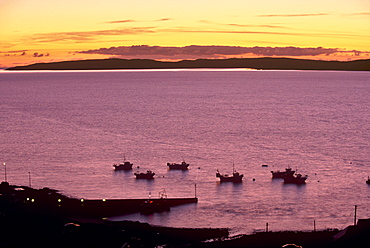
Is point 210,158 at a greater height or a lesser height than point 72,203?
greater

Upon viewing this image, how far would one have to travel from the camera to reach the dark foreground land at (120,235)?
Result: 42562mm

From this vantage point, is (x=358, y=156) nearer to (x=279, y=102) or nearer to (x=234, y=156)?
(x=234, y=156)

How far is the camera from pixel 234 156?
85938mm

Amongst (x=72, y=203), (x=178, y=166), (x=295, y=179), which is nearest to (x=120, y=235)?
(x=72, y=203)

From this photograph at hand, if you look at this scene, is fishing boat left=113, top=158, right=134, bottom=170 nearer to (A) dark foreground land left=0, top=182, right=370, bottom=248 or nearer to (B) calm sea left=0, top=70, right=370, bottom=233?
(B) calm sea left=0, top=70, right=370, bottom=233

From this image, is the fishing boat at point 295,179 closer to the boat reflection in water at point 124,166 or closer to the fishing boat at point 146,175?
the fishing boat at point 146,175

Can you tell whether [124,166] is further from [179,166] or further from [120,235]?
[120,235]

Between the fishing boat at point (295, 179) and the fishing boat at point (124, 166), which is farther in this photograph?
the fishing boat at point (124, 166)

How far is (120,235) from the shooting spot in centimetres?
4481

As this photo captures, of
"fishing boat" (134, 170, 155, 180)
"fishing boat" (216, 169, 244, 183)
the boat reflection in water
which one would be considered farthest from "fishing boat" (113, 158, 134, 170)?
"fishing boat" (216, 169, 244, 183)

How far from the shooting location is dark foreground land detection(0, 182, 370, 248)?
4256 centimetres

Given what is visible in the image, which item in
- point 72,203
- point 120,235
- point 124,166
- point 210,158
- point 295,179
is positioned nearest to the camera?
point 120,235

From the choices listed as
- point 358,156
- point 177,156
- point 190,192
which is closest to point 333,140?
point 358,156

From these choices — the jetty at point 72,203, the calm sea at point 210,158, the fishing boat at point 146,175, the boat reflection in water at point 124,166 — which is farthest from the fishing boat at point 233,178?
the boat reflection in water at point 124,166
